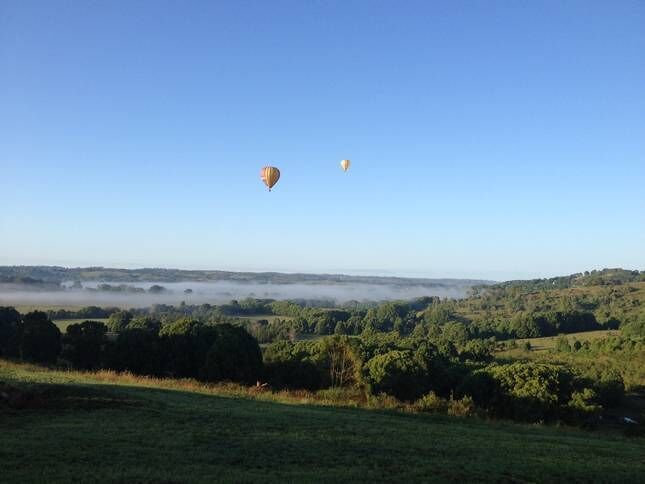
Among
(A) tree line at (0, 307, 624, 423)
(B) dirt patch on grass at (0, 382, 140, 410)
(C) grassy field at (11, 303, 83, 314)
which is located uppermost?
(B) dirt patch on grass at (0, 382, 140, 410)

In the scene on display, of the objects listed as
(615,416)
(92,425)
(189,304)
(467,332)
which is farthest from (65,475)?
(189,304)

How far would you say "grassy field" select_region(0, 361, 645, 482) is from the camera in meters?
10.6

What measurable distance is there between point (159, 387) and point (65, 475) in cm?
1535

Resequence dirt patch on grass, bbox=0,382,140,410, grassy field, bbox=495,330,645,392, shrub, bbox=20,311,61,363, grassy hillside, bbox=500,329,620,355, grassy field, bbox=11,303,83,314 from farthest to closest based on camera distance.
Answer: grassy field, bbox=11,303,83,314
grassy hillside, bbox=500,329,620,355
grassy field, bbox=495,330,645,392
shrub, bbox=20,311,61,363
dirt patch on grass, bbox=0,382,140,410

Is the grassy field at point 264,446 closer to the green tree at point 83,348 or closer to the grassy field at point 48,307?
Result: the green tree at point 83,348

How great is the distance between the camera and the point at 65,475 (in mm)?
9820

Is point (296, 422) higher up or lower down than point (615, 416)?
higher up

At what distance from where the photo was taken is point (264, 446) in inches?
508

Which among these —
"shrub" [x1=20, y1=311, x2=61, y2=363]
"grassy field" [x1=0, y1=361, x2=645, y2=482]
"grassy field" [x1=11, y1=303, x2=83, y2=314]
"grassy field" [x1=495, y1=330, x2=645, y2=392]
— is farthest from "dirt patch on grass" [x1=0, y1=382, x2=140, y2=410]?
"grassy field" [x1=11, y1=303, x2=83, y2=314]

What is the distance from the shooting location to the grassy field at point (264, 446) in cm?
1062

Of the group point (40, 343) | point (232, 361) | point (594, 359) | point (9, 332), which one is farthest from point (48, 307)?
point (594, 359)

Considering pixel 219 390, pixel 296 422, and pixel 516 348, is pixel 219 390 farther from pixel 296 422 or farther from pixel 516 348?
pixel 516 348

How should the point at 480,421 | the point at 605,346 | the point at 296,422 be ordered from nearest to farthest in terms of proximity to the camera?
the point at 296,422 → the point at 480,421 → the point at 605,346

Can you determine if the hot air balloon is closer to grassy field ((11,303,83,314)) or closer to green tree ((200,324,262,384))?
green tree ((200,324,262,384))
